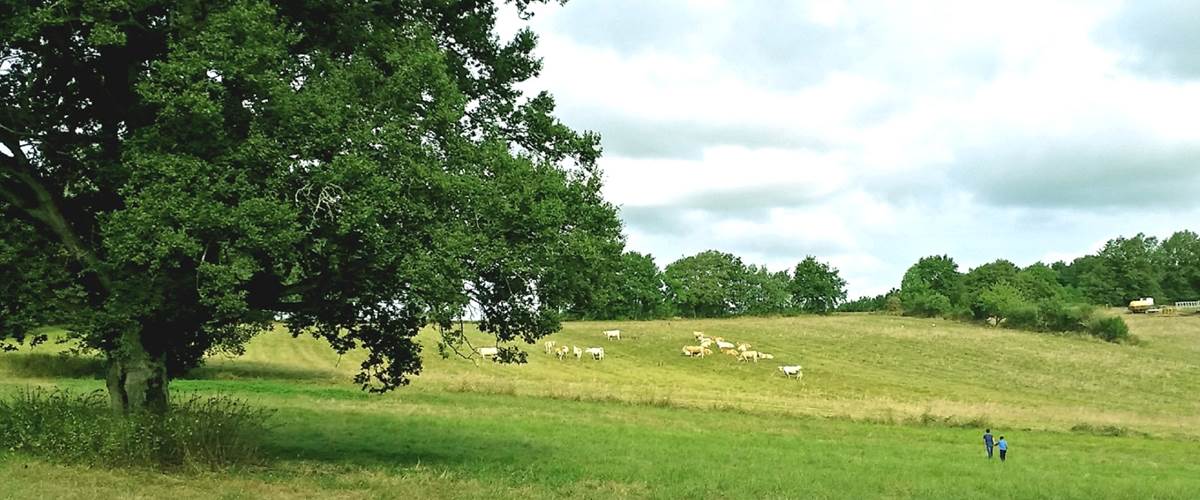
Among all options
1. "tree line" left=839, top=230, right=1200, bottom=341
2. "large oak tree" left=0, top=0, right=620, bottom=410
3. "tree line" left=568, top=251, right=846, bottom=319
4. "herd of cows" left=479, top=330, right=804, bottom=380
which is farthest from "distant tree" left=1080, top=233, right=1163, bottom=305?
"large oak tree" left=0, top=0, right=620, bottom=410

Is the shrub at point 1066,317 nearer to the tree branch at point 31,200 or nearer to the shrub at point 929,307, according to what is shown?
the shrub at point 929,307

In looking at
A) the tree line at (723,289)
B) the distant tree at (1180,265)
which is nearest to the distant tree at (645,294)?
the tree line at (723,289)

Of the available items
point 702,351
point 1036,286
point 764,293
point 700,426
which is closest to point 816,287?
point 764,293

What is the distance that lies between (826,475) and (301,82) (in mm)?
15786

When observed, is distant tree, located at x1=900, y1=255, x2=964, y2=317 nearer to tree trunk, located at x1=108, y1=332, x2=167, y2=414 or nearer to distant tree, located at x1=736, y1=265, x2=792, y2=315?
distant tree, located at x1=736, y1=265, x2=792, y2=315

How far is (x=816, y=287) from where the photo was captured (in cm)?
19175

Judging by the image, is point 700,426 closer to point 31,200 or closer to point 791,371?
point 31,200

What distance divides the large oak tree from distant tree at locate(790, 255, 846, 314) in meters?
178

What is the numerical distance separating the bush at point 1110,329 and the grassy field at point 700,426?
889 centimetres

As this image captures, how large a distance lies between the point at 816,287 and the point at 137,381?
183487mm

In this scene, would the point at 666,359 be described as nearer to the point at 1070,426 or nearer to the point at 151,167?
the point at 1070,426

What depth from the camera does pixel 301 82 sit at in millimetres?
15789

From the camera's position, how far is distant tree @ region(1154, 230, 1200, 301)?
180m

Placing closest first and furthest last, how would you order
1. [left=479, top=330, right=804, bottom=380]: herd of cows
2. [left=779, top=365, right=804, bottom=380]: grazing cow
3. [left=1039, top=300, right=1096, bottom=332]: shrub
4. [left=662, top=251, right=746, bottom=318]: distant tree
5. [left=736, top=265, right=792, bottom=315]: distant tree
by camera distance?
[left=779, top=365, right=804, bottom=380]: grazing cow → [left=479, top=330, right=804, bottom=380]: herd of cows → [left=1039, top=300, right=1096, bottom=332]: shrub → [left=662, top=251, right=746, bottom=318]: distant tree → [left=736, top=265, right=792, bottom=315]: distant tree
